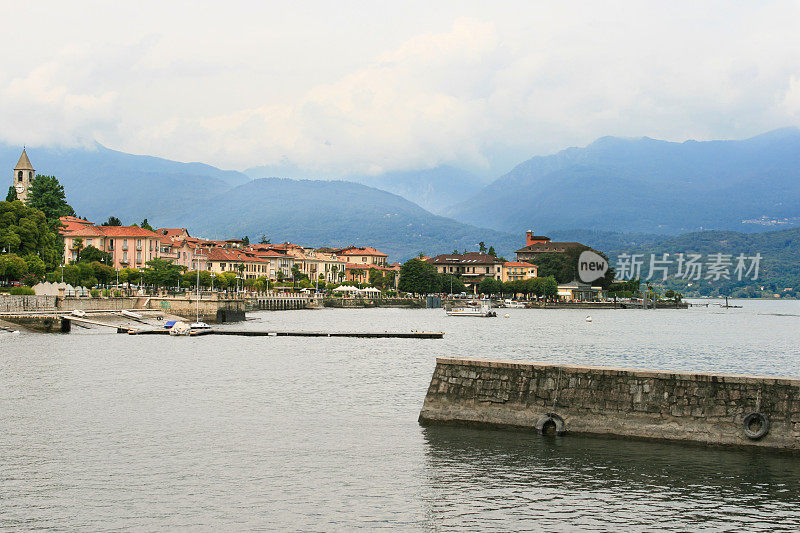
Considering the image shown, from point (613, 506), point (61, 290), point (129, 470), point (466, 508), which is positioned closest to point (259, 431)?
point (129, 470)

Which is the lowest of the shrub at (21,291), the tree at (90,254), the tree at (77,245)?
the shrub at (21,291)

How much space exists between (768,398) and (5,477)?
19.0 metres

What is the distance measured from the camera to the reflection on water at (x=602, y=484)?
17.1 metres

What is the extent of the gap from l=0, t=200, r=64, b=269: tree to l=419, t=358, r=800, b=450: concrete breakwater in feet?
241

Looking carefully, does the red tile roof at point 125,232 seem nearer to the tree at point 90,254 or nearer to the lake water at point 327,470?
the tree at point 90,254

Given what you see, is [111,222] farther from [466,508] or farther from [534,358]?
[466,508]

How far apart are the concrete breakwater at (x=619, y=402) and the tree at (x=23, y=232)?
73404 mm

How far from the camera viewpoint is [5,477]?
67.8 feet

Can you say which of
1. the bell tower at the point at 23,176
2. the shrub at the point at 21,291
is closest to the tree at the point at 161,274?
the bell tower at the point at 23,176

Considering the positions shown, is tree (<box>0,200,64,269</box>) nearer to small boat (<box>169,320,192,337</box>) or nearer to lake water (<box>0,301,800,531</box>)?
small boat (<box>169,320,192,337</box>)

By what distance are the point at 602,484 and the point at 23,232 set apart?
82.1 metres

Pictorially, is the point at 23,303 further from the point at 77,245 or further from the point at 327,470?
the point at 327,470

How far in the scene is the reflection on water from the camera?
56.0 feet

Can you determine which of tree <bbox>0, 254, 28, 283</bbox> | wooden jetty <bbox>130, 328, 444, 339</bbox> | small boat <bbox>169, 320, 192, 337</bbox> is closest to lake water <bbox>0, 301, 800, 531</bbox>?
wooden jetty <bbox>130, 328, 444, 339</bbox>
